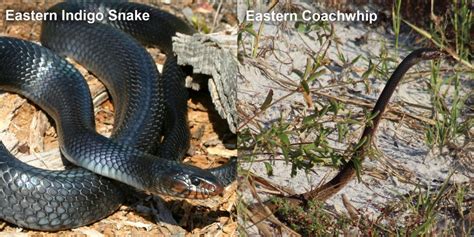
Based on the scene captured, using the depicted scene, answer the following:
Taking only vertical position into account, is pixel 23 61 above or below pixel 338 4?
below

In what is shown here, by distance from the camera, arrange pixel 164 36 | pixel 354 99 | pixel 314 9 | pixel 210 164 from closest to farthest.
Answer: pixel 354 99 → pixel 314 9 → pixel 210 164 → pixel 164 36

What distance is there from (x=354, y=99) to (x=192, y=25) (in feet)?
9.78

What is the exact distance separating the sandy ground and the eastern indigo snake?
829 mm

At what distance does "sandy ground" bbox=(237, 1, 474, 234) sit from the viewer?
2.26 m

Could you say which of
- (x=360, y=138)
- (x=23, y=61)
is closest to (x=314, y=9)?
(x=360, y=138)

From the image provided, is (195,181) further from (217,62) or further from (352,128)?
(217,62)

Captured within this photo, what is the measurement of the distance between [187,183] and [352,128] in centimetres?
94

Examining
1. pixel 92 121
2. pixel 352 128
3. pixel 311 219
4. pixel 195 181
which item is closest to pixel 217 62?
pixel 92 121

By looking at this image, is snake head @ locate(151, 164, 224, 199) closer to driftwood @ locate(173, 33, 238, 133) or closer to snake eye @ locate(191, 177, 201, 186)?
snake eye @ locate(191, 177, 201, 186)

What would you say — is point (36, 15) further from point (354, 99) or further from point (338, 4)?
point (354, 99)

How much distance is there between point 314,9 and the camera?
2.56 m

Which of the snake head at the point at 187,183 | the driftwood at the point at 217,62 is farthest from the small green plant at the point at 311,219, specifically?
the driftwood at the point at 217,62

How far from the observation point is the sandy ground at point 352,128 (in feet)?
7.41

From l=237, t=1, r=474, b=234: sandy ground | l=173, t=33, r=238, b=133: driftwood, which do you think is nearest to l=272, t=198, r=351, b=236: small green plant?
l=237, t=1, r=474, b=234: sandy ground
